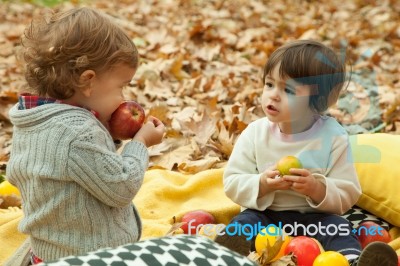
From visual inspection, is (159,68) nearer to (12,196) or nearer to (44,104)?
(12,196)

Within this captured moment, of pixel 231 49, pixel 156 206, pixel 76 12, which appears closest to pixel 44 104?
pixel 76 12

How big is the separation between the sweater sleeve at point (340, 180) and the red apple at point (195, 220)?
55 cm

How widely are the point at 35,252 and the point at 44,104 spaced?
23.6 inches

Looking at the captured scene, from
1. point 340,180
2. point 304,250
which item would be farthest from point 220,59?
point 304,250

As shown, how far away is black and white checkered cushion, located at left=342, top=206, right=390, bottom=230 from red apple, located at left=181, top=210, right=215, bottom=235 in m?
0.68

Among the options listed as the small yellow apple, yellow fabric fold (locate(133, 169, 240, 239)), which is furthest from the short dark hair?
yellow fabric fold (locate(133, 169, 240, 239))

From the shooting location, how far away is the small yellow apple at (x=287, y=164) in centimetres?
279

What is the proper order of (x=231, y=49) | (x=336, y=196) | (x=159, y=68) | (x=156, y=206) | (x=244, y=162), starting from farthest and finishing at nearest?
1. (x=231, y=49)
2. (x=159, y=68)
3. (x=156, y=206)
4. (x=244, y=162)
5. (x=336, y=196)

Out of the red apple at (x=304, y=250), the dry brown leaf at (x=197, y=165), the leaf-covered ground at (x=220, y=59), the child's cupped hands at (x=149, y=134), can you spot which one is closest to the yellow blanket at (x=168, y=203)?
the dry brown leaf at (x=197, y=165)

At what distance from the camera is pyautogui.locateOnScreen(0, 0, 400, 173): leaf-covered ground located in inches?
175

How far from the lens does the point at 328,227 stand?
9.41 ft

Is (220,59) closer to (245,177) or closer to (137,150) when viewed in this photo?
(245,177)

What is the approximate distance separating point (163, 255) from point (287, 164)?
111cm

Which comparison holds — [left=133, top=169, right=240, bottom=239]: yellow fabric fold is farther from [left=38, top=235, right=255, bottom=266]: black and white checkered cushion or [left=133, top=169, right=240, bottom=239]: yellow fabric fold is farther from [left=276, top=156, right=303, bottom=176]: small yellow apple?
[left=38, top=235, right=255, bottom=266]: black and white checkered cushion
